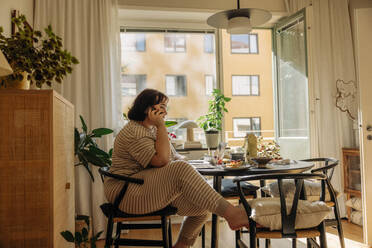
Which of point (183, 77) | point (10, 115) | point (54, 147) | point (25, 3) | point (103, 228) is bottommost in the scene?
point (103, 228)

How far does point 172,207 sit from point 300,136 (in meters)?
2.22

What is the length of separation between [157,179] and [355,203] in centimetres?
260

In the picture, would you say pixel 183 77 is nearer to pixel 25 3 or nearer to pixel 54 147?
pixel 25 3

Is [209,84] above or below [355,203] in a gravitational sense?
above

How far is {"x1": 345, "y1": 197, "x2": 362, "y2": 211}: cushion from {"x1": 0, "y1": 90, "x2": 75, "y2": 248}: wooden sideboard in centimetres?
308

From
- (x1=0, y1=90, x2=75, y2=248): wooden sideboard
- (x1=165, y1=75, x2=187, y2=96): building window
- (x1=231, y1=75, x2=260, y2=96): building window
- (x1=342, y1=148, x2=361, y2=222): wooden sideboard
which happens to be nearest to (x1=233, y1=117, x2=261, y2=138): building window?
(x1=231, y1=75, x2=260, y2=96): building window

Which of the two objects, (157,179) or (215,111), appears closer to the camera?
(157,179)

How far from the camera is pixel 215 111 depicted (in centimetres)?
394

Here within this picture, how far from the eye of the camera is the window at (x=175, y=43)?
170 inches

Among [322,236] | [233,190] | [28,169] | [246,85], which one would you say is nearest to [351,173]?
[233,190]

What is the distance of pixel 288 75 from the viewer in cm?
396

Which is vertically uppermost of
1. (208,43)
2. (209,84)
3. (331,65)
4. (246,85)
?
(246,85)

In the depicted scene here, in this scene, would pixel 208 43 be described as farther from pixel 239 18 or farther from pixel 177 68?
pixel 239 18

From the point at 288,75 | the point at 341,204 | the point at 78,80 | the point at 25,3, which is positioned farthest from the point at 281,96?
the point at 25,3
